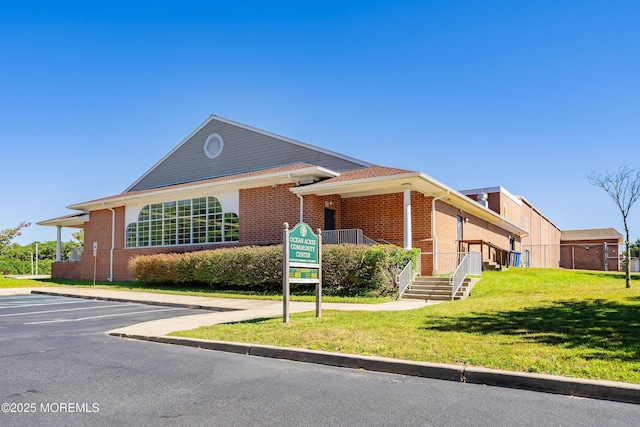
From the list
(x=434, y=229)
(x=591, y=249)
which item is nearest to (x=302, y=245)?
(x=434, y=229)

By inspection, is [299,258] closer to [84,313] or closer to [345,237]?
[84,313]

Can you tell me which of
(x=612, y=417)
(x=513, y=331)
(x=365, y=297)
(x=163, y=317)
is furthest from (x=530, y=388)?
(x=365, y=297)

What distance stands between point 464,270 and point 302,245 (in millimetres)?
8606

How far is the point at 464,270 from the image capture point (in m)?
17.6

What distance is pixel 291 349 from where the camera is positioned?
7668mm

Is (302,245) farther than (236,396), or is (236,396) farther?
(302,245)

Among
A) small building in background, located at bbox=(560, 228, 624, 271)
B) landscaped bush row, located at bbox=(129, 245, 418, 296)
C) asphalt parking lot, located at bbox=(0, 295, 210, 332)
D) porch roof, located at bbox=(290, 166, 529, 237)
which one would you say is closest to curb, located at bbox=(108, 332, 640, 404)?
asphalt parking lot, located at bbox=(0, 295, 210, 332)

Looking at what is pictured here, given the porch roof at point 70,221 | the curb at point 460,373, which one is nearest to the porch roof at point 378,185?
the curb at point 460,373

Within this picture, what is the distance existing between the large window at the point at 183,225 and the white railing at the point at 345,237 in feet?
15.8

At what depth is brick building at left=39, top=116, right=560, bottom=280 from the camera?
67.5 feet

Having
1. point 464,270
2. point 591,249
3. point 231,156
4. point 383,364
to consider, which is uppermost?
point 231,156

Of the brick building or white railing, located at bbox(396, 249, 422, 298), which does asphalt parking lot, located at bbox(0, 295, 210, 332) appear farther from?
the brick building

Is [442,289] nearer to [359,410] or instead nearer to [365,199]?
[365,199]

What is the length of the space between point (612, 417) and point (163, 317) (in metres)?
10.4
